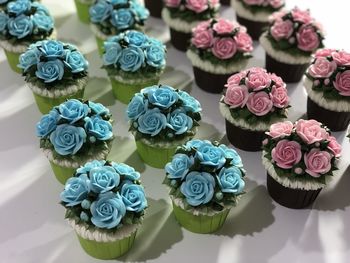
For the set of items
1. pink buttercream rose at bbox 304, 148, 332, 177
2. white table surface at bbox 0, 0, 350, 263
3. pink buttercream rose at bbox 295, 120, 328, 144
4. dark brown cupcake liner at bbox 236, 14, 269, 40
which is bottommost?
white table surface at bbox 0, 0, 350, 263

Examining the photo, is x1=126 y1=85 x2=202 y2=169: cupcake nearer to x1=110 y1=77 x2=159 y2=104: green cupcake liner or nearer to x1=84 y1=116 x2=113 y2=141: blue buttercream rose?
x1=84 y1=116 x2=113 y2=141: blue buttercream rose

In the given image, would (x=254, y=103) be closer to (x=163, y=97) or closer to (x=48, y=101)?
(x=163, y=97)

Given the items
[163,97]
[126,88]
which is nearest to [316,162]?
[163,97]

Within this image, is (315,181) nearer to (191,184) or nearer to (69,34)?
(191,184)

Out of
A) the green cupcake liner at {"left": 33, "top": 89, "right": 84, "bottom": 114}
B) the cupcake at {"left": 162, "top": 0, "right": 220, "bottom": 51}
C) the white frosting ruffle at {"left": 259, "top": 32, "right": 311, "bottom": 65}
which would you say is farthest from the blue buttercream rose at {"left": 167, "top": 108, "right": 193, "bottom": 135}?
the cupcake at {"left": 162, "top": 0, "right": 220, "bottom": 51}

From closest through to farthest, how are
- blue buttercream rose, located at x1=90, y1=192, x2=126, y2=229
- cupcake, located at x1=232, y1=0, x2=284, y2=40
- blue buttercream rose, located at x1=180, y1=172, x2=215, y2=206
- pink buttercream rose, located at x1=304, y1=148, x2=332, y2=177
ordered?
blue buttercream rose, located at x1=90, y1=192, x2=126, y2=229 → blue buttercream rose, located at x1=180, y1=172, x2=215, y2=206 → pink buttercream rose, located at x1=304, y1=148, x2=332, y2=177 → cupcake, located at x1=232, y1=0, x2=284, y2=40

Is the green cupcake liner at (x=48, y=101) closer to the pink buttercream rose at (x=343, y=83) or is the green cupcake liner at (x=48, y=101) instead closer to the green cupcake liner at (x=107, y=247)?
the green cupcake liner at (x=107, y=247)

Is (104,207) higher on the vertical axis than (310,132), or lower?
lower
